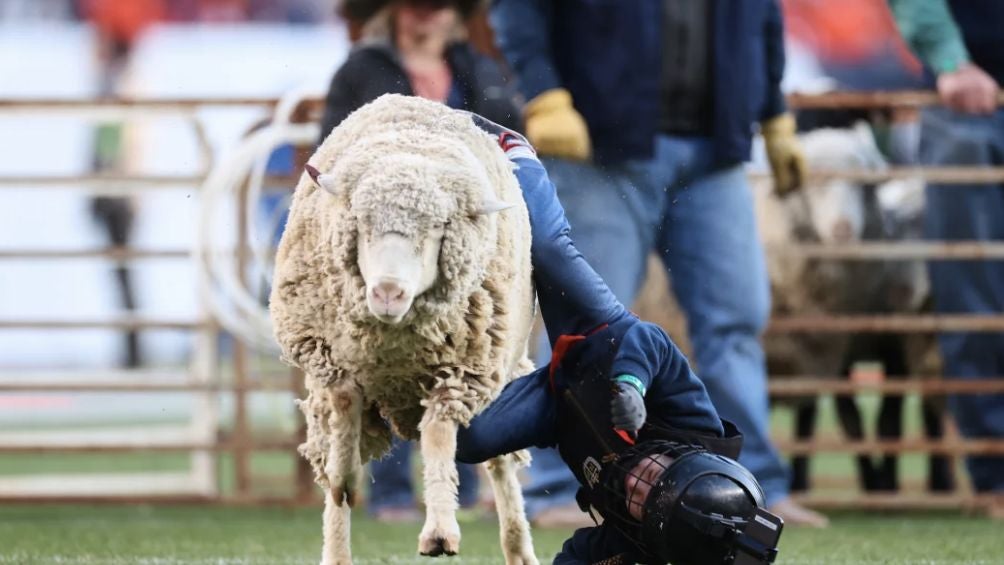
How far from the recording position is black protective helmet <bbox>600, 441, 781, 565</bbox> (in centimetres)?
320

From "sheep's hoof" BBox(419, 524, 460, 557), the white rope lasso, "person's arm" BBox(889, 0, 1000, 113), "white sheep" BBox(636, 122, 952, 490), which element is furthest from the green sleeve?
"sheep's hoof" BBox(419, 524, 460, 557)

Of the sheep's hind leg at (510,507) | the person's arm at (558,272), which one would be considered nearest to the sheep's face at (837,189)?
the sheep's hind leg at (510,507)

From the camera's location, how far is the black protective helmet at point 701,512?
3.20 meters

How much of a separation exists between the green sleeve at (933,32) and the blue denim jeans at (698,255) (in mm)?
1221

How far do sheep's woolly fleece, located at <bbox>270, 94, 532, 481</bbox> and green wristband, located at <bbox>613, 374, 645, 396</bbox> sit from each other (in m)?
0.21

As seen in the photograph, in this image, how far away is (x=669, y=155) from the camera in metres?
5.16

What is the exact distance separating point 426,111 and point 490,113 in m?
1.24

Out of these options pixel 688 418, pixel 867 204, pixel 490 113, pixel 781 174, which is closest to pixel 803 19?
pixel 867 204

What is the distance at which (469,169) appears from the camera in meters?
3.01

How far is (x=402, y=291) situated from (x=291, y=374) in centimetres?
380

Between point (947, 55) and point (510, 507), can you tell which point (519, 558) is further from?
point (947, 55)

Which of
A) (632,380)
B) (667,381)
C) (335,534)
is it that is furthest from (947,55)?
A: (335,534)

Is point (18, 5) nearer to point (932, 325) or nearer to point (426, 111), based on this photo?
point (932, 325)

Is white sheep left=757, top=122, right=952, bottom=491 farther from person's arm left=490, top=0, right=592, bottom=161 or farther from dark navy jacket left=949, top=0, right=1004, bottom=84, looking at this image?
person's arm left=490, top=0, right=592, bottom=161
